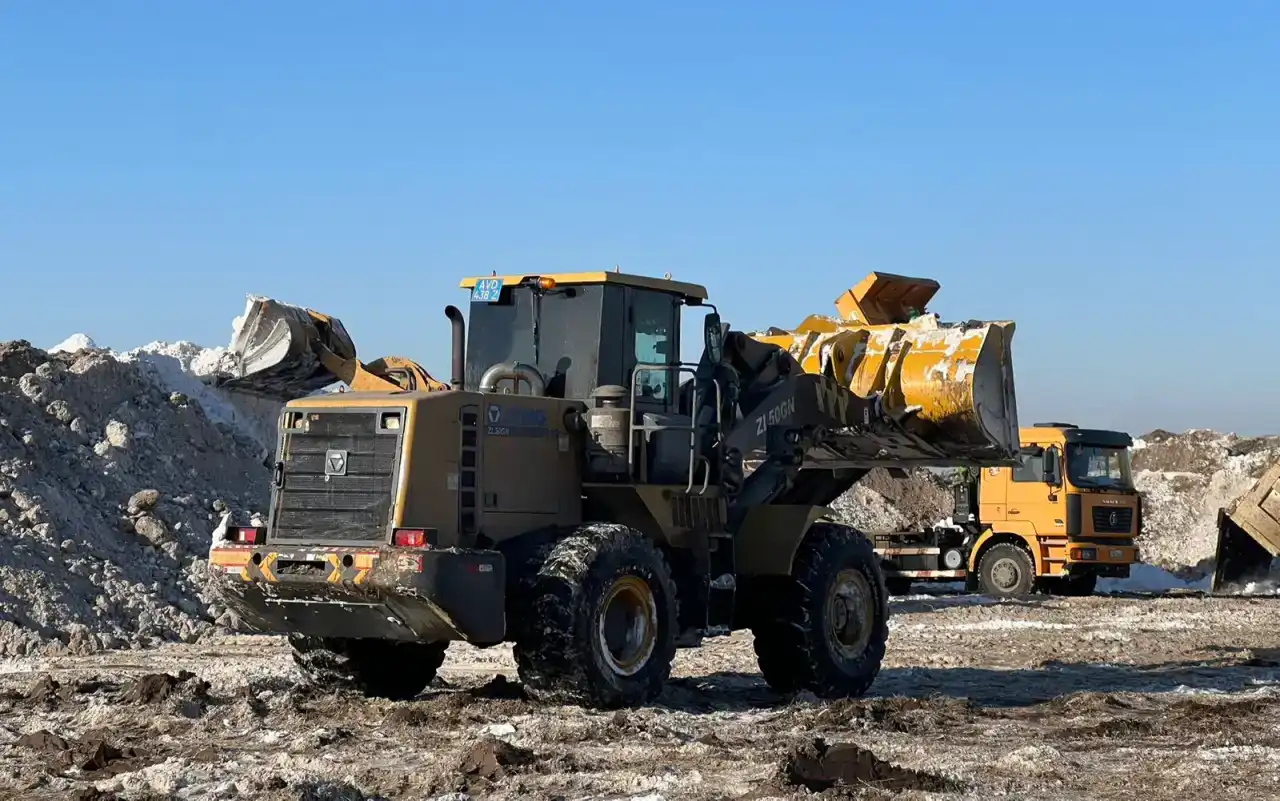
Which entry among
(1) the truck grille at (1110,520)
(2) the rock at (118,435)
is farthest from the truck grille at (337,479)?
(1) the truck grille at (1110,520)

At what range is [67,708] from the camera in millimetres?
11703

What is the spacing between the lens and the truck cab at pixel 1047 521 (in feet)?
90.4

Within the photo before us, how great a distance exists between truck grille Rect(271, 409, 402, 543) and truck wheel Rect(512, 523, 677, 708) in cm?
116

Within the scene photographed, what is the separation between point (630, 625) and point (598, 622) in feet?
1.82

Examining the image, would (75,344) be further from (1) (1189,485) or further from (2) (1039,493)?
(1) (1189,485)

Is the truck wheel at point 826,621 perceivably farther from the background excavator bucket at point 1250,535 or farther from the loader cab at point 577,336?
the background excavator bucket at point 1250,535

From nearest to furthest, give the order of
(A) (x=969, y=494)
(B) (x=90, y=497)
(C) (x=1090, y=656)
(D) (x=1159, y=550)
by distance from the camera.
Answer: (C) (x=1090, y=656) → (B) (x=90, y=497) → (A) (x=969, y=494) → (D) (x=1159, y=550)

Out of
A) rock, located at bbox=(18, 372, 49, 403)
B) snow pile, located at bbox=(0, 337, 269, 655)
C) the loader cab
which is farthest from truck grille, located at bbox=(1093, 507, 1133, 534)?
the loader cab

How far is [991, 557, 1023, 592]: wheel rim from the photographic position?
92.0 ft

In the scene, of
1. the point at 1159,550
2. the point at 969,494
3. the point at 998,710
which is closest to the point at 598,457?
the point at 998,710

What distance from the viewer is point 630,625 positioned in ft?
38.4

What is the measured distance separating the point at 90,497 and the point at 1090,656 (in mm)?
11933

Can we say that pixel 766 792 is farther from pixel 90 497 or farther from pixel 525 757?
pixel 90 497

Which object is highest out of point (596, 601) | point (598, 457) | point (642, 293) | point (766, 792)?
point (642, 293)
